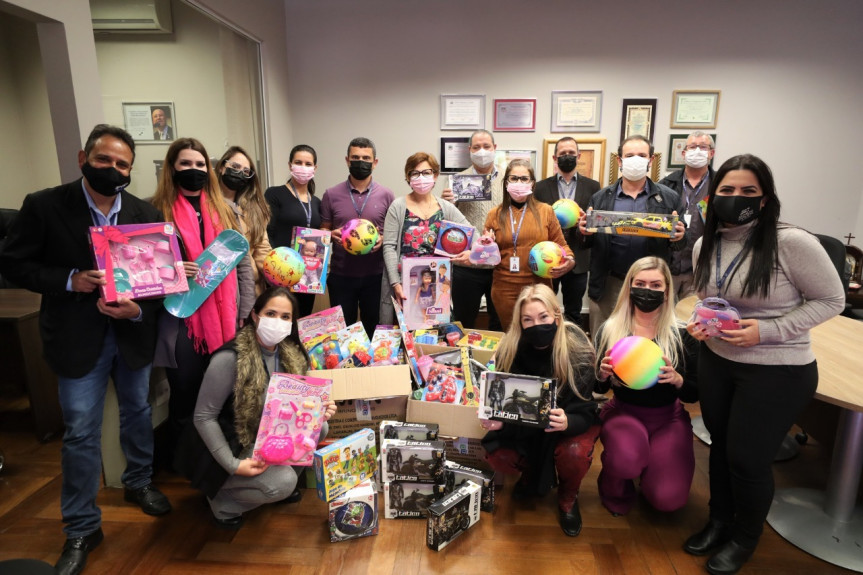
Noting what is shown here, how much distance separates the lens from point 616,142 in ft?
15.4

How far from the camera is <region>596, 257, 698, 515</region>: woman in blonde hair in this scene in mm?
2197

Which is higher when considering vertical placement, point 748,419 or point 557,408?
point 748,419

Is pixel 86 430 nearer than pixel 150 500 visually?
Yes

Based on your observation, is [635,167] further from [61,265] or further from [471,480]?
[61,265]

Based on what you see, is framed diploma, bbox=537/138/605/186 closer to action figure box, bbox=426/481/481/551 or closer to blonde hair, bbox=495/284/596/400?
blonde hair, bbox=495/284/596/400

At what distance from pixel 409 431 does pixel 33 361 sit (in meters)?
2.27

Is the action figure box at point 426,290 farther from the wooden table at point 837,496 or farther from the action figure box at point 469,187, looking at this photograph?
the wooden table at point 837,496

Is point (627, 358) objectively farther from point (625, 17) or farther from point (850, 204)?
point (850, 204)

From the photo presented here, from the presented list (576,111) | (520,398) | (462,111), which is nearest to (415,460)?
(520,398)

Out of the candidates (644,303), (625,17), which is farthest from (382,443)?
(625,17)

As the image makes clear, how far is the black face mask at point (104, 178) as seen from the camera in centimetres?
182

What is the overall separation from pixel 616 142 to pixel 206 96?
3.52 meters

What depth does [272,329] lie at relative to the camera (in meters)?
2.15

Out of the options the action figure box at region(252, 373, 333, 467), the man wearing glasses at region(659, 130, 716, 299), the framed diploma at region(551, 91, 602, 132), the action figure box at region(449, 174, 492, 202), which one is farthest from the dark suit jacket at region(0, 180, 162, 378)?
the framed diploma at region(551, 91, 602, 132)
